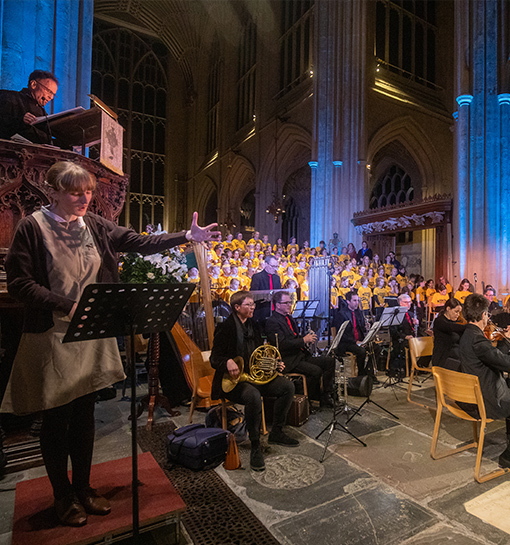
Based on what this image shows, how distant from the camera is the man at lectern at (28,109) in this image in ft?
12.7

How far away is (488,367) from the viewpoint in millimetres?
3191

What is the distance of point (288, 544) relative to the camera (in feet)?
7.09

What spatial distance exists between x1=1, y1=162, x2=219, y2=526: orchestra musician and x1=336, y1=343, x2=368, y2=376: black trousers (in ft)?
13.7

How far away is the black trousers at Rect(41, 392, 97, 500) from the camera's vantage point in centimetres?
185

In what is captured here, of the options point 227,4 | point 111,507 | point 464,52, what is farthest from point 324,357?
point 227,4

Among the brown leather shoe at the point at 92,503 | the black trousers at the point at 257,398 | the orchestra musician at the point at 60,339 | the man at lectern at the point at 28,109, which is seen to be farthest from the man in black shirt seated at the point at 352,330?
the man at lectern at the point at 28,109

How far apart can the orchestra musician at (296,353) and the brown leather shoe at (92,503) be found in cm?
240

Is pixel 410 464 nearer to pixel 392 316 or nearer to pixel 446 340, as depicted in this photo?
pixel 446 340

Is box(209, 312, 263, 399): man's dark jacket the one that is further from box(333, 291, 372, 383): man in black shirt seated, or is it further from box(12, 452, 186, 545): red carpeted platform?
box(333, 291, 372, 383): man in black shirt seated

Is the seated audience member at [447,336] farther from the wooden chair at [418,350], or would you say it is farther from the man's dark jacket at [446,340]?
the wooden chair at [418,350]

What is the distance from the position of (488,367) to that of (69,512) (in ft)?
10.7

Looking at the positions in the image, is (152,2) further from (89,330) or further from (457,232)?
(89,330)

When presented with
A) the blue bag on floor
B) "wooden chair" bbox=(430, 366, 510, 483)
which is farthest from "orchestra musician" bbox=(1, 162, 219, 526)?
"wooden chair" bbox=(430, 366, 510, 483)

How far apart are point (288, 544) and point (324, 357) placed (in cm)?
260
